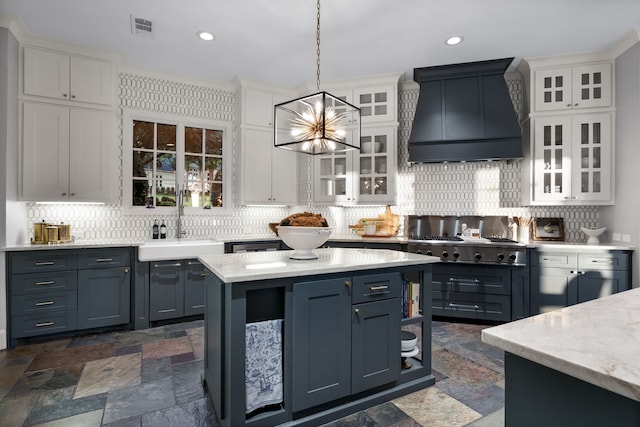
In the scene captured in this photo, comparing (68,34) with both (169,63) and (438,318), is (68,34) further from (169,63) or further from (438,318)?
(438,318)

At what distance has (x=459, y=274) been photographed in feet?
12.8

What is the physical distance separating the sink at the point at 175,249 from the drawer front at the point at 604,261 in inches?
156

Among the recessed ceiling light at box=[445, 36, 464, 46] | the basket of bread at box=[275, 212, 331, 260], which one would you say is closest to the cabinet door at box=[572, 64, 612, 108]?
the recessed ceiling light at box=[445, 36, 464, 46]

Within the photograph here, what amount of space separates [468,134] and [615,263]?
2.00 metres

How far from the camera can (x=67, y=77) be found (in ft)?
12.0

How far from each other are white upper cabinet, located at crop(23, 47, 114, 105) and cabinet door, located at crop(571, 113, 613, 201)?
534cm

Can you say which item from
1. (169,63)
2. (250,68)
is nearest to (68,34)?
(169,63)

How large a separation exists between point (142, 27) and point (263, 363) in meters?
3.38

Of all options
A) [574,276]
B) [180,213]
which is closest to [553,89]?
[574,276]

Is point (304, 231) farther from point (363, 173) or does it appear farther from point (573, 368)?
point (363, 173)

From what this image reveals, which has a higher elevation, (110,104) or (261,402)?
(110,104)

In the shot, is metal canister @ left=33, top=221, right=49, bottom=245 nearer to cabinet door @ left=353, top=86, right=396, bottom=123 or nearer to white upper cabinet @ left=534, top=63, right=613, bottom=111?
cabinet door @ left=353, top=86, right=396, bottom=123

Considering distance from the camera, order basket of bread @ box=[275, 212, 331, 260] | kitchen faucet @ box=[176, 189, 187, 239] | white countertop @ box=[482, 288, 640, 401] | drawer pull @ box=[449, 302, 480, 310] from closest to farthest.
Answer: white countertop @ box=[482, 288, 640, 401], basket of bread @ box=[275, 212, 331, 260], drawer pull @ box=[449, 302, 480, 310], kitchen faucet @ box=[176, 189, 187, 239]

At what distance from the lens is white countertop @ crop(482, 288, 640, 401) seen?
69 cm
